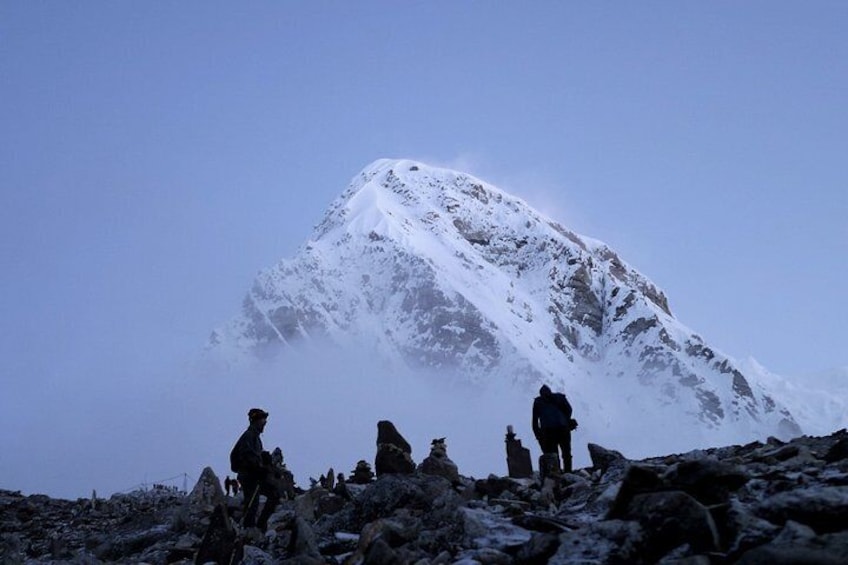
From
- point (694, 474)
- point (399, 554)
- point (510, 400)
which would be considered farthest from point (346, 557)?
point (510, 400)

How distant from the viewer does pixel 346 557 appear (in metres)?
6.84

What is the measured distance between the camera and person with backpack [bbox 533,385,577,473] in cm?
1258

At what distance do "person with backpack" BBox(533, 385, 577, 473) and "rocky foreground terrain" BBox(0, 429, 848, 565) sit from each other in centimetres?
82

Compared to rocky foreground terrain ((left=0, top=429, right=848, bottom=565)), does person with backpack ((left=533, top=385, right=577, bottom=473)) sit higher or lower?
higher

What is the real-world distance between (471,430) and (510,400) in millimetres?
12865

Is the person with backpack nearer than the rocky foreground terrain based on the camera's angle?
No

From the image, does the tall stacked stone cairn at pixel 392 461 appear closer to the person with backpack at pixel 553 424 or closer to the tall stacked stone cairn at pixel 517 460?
the person with backpack at pixel 553 424

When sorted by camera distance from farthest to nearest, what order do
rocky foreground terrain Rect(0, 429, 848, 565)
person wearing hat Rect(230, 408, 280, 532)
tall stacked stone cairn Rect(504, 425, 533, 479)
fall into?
1. tall stacked stone cairn Rect(504, 425, 533, 479)
2. person wearing hat Rect(230, 408, 280, 532)
3. rocky foreground terrain Rect(0, 429, 848, 565)

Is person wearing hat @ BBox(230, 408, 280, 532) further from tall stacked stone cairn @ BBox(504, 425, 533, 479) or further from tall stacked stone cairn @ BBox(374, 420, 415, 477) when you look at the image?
tall stacked stone cairn @ BBox(504, 425, 533, 479)

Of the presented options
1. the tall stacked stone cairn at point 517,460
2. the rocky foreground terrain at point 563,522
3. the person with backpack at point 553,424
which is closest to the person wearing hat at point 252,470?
the rocky foreground terrain at point 563,522

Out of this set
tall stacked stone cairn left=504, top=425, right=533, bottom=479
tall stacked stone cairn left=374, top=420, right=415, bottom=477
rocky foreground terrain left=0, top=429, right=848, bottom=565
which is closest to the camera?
rocky foreground terrain left=0, top=429, right=848, bottom=565

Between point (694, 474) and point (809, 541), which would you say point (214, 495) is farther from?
point (809, 541)

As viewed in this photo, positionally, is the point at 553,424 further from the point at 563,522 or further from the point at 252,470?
the point at 563,522

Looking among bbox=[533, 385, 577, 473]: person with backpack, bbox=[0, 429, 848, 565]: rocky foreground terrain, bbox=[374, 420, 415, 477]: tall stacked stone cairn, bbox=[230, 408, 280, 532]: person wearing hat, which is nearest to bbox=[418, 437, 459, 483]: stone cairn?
bbox=[0, 429, 848, 565]: rocky foreground terrain
